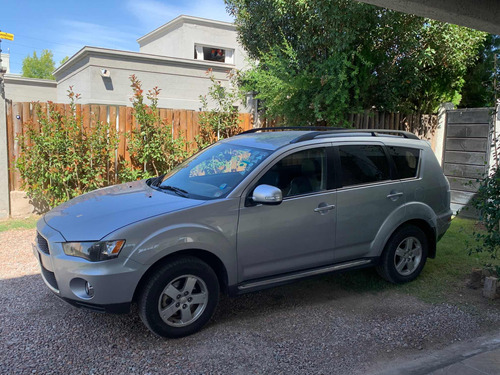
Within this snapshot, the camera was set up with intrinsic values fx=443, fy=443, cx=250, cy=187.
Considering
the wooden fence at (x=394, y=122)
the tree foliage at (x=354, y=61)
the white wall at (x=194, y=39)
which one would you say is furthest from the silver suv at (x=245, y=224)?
the white wall at (x=194, y=39)

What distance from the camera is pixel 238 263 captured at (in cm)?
404

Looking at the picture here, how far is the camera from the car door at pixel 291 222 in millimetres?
4098

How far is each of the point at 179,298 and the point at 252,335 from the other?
2.48 ft

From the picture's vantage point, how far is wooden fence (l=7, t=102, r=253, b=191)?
789 cm

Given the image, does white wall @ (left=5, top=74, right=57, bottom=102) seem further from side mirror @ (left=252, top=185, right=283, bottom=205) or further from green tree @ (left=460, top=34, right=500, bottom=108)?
side mirror @ (left=252, top=185, right=283, bottom=205)

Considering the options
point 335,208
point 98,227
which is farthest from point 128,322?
point 335,208

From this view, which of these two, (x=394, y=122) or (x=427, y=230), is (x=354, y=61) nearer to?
(x=394, y=122)

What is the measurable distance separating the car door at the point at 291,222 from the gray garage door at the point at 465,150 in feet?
18.1

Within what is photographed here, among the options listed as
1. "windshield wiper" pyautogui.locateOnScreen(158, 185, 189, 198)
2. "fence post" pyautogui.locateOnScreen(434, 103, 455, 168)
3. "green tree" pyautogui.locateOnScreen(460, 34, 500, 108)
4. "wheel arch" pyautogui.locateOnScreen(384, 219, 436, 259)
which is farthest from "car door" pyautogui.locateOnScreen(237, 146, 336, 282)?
"green tree" pyautogui.locateOnScreen(460, 34, 500, 108)

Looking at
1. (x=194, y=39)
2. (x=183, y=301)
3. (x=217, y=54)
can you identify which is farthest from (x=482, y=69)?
(x=217, y=54)

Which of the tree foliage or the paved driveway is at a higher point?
the tree foliage

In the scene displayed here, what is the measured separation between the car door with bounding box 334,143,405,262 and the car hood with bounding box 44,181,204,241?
63.8 inches

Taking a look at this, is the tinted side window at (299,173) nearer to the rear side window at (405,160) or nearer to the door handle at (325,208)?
the door handle at (325,208)

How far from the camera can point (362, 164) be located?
4.96 metres
